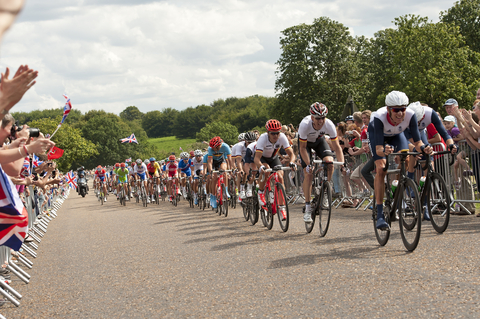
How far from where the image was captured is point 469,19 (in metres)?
54.2

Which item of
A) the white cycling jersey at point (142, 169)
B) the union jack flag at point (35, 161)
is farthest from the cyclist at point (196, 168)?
the union jack flag at point (35, 161)

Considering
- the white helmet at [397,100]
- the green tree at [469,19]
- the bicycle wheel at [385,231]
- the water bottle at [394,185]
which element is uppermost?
the green tree at [469,19]

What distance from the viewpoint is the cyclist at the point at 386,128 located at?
280 inches

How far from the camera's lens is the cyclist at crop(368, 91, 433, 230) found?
711 centimetres

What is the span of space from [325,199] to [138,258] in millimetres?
3140

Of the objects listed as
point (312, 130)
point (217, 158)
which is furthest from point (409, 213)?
point (217, 158)

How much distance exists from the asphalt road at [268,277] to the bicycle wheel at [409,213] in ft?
0.56

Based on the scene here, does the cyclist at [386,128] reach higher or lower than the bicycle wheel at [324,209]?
higher

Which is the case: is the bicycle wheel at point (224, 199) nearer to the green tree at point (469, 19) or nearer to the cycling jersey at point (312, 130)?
the cycling jersey at point (312, 130)

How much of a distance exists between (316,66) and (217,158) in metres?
39.0

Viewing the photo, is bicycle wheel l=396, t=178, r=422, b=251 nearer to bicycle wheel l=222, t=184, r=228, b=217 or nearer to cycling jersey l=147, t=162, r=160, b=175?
bicycle wheel l=222, t=184, r=228, b=217

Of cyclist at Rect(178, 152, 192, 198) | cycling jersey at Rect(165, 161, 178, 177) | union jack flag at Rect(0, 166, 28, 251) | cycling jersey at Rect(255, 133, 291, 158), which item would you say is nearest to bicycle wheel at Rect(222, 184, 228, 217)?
cycling jersey at Rect(255, 133, 291, 158)

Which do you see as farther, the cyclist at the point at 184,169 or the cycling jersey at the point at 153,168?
the cycling jersey at the point at 153,168

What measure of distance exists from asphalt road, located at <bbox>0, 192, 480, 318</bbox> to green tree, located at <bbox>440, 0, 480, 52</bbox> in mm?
50421
